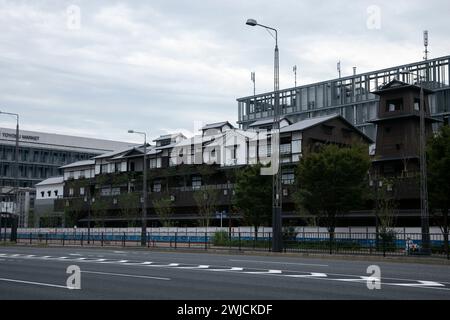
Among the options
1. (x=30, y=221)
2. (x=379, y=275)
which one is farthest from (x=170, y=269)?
(x=30, y=221)

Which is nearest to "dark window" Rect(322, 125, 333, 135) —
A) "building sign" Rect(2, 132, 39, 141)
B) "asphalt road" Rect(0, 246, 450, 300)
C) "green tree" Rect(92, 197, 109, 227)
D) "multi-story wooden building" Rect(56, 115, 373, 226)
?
"multi-story wooden building" Rect(56, 115, 373, 226)

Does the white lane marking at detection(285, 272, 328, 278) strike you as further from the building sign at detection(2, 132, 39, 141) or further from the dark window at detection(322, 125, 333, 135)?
the building sign at detection(2, 132, 39, 141)

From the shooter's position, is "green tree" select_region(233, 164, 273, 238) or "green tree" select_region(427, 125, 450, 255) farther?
"green tree" select_region(233, 164, 273, 238)

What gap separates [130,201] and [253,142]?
54.3 ft

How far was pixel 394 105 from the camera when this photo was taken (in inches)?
2451

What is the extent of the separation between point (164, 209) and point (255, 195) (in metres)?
23.0

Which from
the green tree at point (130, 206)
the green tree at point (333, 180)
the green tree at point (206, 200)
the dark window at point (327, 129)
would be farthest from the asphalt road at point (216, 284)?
the green tree at point (130, 206)

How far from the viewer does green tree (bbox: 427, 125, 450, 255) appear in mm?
36656

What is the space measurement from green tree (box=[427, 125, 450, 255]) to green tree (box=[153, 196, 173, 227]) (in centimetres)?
3580

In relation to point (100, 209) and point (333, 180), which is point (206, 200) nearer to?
point (100, 209)

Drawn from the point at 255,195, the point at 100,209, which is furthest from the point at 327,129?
the point at 100,209

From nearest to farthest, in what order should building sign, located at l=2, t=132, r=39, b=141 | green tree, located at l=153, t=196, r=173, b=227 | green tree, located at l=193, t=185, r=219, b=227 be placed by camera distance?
green tree, located at l=193, t=185, r=219, b=227 < green tree, located at l=153, t=196, r=173, b=227 < building sign, located at l=2, t=132, r=39, b=141
